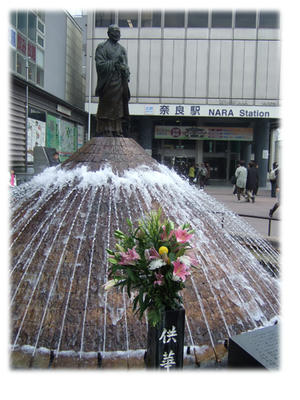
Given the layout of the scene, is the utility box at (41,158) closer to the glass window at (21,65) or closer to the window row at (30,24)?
the glass window at (21,65)

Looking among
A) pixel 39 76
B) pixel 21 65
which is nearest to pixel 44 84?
pixel 39 76

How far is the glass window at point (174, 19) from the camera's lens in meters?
21.2

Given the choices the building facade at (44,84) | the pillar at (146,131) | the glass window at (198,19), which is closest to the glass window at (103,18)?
the building facade at (44,84)

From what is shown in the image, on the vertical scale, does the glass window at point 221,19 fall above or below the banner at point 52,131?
above

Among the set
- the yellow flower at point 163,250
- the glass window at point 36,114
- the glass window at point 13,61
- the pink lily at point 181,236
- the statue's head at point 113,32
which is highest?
the glass window at point 13,61

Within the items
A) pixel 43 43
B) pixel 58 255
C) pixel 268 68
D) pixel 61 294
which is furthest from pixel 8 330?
pixel 268 68

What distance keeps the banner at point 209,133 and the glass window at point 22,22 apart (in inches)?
477

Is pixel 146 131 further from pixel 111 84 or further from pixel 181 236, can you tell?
pixel 181 236

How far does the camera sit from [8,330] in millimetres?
3139

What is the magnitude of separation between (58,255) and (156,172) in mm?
1788

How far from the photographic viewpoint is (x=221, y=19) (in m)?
21.0

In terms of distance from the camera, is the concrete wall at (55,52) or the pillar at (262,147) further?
the pillar at (262,147)

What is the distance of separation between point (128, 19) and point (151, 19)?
4.35 ft

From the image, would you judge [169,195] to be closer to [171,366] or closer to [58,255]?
[58,255]
